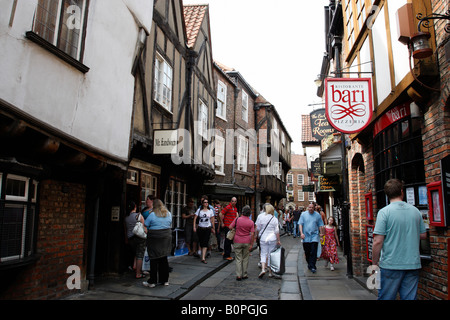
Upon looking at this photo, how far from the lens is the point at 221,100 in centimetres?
1875

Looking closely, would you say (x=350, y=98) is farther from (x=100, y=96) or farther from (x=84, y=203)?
(x=84, y=203)

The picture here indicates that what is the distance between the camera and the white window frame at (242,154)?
816 inches

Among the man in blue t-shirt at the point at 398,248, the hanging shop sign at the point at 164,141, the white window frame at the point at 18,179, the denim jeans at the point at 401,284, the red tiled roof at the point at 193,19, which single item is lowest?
the denim jeans at the point at 401,284

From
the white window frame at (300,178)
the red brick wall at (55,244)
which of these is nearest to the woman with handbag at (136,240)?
the red brick wall at (55,244)

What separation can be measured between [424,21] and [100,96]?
522 cm

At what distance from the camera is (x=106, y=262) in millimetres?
7527

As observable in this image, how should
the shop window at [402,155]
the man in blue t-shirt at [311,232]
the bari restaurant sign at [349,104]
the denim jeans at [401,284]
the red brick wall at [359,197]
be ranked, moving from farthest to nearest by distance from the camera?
1. the man in blue t-shirt at [311,232]
2. the red brick wall at [359,197]
3. the bari restaurant sign at [349,104]
4. the shop window at [402,155]
5. the denim jeans at [401,284]

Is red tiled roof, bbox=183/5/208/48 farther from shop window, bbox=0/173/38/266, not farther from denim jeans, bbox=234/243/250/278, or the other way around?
shop window, bbox=0/173/38/266

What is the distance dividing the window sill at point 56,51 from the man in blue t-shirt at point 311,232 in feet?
20.3

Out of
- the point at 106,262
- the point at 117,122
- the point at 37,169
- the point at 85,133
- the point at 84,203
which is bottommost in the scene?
the point at 106,262

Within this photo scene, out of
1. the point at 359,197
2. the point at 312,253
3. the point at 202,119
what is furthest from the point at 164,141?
the point at 202,119

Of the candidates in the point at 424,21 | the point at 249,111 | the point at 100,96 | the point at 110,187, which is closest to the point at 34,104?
the point at 100,96

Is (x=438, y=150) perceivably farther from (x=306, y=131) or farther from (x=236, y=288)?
(x=306, y=131)

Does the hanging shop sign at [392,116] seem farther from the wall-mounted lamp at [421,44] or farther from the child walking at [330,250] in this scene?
the child walking at [330,250]
